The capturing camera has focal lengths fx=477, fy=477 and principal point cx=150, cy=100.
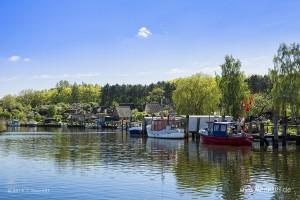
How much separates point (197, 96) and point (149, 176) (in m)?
68.8

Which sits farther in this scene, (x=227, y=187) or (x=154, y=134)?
(x=154, y=134)

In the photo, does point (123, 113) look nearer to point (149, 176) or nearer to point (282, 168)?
point (282, 168)

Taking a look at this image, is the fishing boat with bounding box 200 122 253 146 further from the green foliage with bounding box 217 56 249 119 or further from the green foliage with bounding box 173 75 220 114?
the green foliage with bounding box 173 75 220 114

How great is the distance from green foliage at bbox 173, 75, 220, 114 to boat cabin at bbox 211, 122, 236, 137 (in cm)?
3014

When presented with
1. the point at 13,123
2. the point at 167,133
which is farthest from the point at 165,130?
the point at 13,123

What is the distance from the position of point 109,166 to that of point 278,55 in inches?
1712

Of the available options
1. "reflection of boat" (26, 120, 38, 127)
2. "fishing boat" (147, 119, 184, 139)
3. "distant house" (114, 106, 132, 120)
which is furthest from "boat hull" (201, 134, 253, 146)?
Result: "reflection of boat" (26, 120, 38, 127)

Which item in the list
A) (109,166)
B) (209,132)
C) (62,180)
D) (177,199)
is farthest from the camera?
(209,132)

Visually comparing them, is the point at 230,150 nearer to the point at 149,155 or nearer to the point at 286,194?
the point at 149,155

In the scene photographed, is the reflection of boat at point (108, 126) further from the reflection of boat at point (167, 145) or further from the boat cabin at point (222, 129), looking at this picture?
the boat cabin at point (222, 129)

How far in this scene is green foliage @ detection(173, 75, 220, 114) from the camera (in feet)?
343

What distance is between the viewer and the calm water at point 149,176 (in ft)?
101

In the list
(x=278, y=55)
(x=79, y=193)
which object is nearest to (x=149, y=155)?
(x=79, y=193)

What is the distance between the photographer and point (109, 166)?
44719mm
